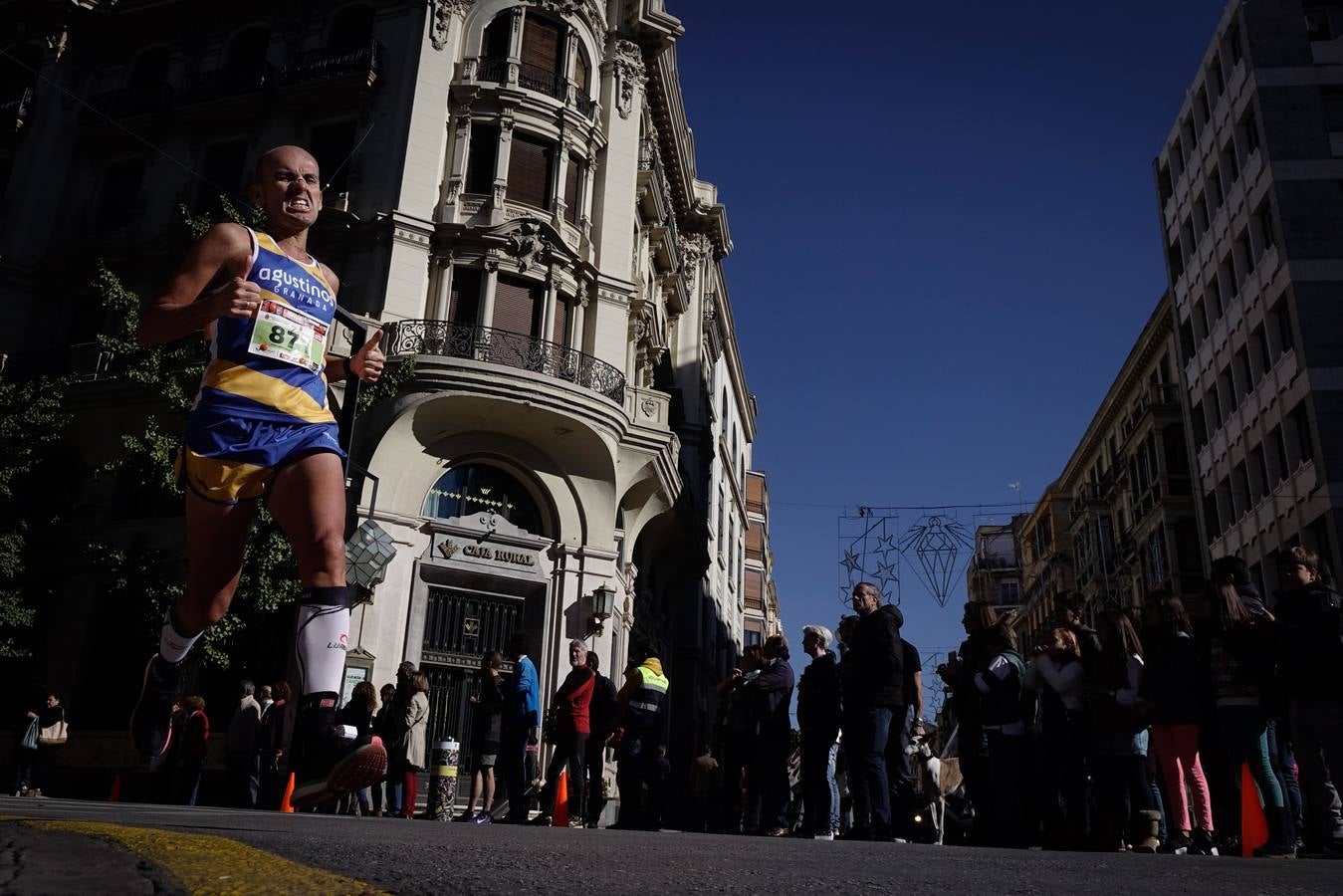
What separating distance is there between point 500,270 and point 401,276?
1.95 metres

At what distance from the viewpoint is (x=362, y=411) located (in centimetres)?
1964

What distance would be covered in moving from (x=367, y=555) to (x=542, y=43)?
12073 mm

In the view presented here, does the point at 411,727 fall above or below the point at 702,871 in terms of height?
above

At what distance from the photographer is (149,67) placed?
26.0 meters

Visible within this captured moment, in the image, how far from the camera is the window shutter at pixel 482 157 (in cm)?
2245

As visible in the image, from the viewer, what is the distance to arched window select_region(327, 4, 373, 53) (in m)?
24.2

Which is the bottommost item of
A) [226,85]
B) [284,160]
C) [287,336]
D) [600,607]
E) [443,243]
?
[287,336]

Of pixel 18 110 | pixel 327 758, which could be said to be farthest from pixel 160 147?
pixel 327 758

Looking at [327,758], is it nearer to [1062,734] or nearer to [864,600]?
[864,600]

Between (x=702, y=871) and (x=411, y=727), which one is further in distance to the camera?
(x=411, y=727)

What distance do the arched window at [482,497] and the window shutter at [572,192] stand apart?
19.4ft

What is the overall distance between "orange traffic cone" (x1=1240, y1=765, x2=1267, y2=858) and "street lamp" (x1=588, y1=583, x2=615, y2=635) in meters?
15.1

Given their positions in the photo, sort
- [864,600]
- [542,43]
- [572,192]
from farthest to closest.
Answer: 1. [542,43]
2. [572,192]
3. [864,600]

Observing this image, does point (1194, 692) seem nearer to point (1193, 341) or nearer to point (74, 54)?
point (74, 54)
